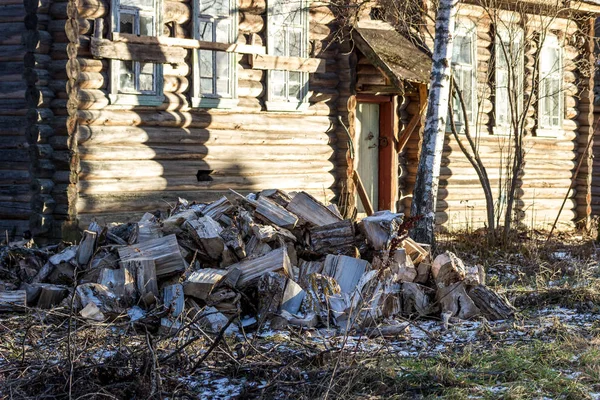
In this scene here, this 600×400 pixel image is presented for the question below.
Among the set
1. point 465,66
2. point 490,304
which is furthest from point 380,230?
point 465,66

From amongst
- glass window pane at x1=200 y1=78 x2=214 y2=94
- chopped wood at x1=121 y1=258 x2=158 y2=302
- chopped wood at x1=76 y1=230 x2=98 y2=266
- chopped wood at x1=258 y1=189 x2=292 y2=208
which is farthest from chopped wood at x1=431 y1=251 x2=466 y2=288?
→ glass window pane at x1=200 y1=78 x2=214 y2=94

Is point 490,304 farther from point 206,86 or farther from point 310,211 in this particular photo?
point 206,86

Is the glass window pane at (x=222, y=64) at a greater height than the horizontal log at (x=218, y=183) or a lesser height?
greater

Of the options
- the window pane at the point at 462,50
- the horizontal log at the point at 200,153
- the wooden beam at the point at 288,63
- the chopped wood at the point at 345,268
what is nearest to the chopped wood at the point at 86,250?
the chopped wood at the point at 345,268

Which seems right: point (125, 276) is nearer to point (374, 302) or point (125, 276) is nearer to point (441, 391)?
point (374, 302)

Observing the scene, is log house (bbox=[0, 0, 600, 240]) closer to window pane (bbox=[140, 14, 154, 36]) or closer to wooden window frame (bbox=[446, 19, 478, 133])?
window pane (bbox=[140, 14, 154, 36])

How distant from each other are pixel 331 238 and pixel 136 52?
4.86 m

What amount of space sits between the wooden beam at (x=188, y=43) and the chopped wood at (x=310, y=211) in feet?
14.5

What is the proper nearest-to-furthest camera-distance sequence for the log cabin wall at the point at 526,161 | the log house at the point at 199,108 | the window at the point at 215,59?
the log house at the point at 199,108, the window at the point at 215,59, the log cabin wall at the point at 526,161

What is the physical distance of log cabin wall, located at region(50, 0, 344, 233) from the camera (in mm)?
11234

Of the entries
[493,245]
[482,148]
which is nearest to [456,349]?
[493,245]

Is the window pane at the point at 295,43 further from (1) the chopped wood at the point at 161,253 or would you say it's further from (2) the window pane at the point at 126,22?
(1) the chopped wood at the point at 161,253

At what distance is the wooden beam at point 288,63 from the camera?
12906mm

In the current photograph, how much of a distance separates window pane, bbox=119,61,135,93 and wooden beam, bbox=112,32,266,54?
31cm
